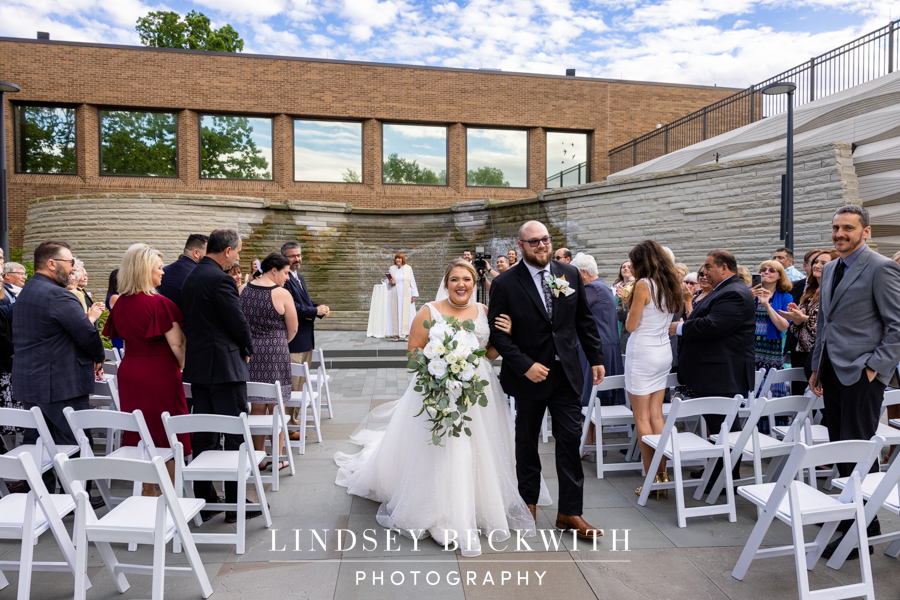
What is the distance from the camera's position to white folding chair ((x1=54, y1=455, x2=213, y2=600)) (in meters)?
2.70

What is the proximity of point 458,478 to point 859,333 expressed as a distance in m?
2.71

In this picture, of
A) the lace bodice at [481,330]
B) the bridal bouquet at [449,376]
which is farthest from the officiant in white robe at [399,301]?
the bridal bouquet at [449,376]

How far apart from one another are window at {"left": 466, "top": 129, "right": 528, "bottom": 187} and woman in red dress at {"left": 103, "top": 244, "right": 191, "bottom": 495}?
20990mm

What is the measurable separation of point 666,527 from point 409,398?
1957 mm

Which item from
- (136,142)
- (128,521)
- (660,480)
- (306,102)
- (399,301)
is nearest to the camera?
(128,521)

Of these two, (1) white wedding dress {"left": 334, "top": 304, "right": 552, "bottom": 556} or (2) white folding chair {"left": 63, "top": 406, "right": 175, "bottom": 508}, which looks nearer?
(2) white folding chair {"left": 63, "top": 406, "right": 175, "bottom": 508}

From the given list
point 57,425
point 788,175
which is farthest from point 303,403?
point 788,175

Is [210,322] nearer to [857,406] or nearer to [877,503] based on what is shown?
[877,503]

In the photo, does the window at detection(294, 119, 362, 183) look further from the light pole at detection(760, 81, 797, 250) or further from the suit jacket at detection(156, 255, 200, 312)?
the suit jacket at detection(156, 255, 200, 312)

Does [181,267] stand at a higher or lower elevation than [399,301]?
higher

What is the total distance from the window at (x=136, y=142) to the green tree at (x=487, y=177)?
38.0 ft

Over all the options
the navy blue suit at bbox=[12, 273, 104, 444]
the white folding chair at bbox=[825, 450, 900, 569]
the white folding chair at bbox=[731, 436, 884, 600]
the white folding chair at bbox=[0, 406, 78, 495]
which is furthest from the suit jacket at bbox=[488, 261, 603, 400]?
the navy blue suit at bbox=[12, 273, 104, 444]

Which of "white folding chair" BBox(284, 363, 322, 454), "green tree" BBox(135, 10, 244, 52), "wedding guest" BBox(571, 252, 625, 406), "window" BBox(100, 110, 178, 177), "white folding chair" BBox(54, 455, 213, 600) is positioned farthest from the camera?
"green tree" BBox(135, 10, 244, 52)

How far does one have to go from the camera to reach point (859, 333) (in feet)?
12.2
